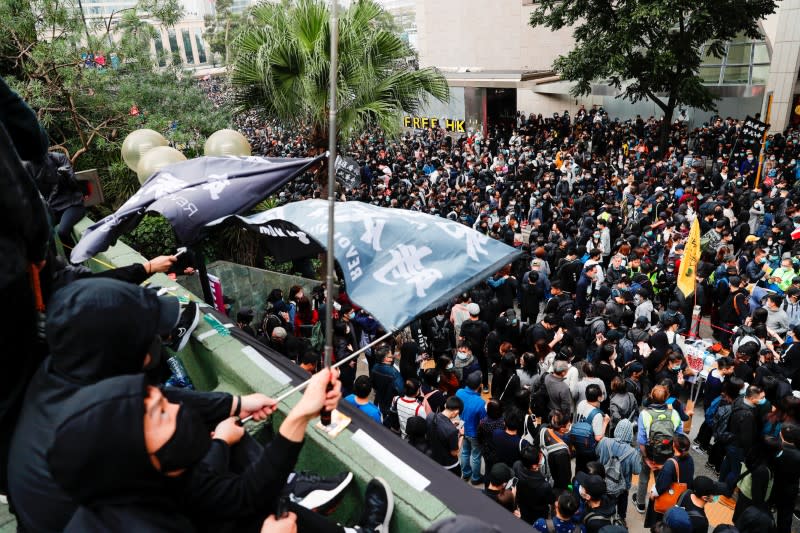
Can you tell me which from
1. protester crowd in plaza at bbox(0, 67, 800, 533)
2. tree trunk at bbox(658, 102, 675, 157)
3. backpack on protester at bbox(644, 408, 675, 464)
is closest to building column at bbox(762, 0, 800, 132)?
tree trunk at bbox(658, 102, 675, 157)

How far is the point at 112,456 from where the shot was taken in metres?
1.58

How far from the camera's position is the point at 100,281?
1970mm

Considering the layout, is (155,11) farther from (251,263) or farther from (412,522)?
(412,522)

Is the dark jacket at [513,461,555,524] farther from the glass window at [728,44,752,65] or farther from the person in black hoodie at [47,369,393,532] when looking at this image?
the glass window at [728,44,752,65]

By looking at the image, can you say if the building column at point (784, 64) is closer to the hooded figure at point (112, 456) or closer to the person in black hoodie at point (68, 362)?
the person in black hoodie at point (68, 362)

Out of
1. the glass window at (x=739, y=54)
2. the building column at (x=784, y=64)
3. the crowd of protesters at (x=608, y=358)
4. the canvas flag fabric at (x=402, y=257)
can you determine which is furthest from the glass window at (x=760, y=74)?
the canvas flag fabric at (x=402, y=257)

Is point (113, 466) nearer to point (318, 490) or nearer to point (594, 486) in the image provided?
point (318, 490)

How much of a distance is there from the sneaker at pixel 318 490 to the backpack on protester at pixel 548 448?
248 centimetres

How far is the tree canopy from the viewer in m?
15.8

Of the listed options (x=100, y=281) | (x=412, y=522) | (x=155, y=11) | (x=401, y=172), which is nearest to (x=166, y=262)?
(x=100, y=281)

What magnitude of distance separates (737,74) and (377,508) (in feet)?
85.3

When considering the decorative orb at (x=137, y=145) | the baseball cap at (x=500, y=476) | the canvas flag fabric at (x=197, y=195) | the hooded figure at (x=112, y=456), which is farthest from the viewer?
the decorative orb at (x=137, y=145)

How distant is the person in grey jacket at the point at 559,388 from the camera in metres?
5.66

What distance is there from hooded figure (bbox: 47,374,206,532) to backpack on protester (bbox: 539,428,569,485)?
12.1 ft
